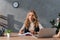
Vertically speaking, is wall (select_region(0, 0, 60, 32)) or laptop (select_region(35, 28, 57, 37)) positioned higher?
wall (select_region(0, 0, 60, 32))

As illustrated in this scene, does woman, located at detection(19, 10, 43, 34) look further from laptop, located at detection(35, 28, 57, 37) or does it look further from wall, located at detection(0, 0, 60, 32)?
wall, located at detection(0, 0, 60, 32)

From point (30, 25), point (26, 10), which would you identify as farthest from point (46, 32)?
point (26, 10)

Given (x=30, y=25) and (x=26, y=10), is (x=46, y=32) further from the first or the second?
(x=26, y=10)

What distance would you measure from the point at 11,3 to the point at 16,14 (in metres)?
0.45

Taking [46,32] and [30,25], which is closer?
[46,32]

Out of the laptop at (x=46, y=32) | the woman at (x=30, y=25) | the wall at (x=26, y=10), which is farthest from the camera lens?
the wall at (x=26, y=10)

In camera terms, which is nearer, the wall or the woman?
the woman

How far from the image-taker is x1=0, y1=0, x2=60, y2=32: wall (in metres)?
6.27

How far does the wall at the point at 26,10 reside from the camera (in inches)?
247

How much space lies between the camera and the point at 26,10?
637 cm

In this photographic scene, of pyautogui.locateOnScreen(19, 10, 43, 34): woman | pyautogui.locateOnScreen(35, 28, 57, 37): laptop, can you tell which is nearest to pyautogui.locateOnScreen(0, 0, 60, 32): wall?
pyautogui.locateOnScreen(19, 10, 43, 34): woman

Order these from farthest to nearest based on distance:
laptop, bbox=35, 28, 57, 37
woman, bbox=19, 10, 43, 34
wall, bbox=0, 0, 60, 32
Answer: wall, bbox=0, 0, 60, 32 < woman, bbox=19, 10, 43, 34 < laptop, bbox=35, 28, 57, 37

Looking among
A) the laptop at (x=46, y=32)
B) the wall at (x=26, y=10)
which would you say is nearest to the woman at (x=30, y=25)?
the laptop at (x=46, y=32)

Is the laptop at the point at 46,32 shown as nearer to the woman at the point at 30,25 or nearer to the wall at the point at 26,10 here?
the woman at the point at 30,25
